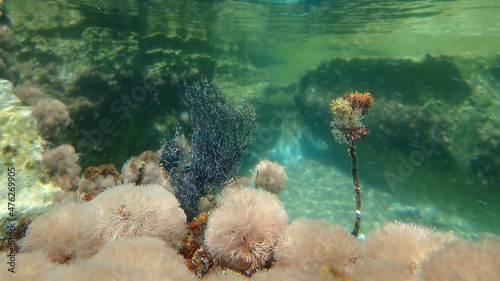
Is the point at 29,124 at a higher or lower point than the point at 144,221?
lower

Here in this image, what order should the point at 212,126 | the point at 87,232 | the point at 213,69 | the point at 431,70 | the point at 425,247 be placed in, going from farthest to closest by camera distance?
the point at 213,69 → the point at 431,70 → the point at 212,126 → the point at 87,232 → the point at 425,247

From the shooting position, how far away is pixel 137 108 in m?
10.0

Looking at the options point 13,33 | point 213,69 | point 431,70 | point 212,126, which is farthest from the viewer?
point 213,69

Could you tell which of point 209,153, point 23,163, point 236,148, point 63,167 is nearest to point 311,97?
point 236,148

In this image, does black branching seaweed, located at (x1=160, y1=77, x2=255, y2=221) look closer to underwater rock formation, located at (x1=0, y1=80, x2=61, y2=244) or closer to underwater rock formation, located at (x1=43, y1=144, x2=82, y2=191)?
underwater rock formation, located at (x1=43, y1=144, x2=82, y2=191)

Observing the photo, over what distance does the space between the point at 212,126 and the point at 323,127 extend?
11.5m

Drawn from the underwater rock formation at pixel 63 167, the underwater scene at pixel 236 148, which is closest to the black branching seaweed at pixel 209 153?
the underwater scene at pixel 236 148

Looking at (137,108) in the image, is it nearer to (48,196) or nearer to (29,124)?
(29,124)

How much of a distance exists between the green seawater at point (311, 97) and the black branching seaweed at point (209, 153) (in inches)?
209

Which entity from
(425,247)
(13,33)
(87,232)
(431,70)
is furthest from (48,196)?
(431,70)

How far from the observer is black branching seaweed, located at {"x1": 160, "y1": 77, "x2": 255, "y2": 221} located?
469 centimetres

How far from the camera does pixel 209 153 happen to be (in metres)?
4.93

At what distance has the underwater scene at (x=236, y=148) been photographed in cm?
267

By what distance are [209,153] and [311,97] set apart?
39.5 feet
